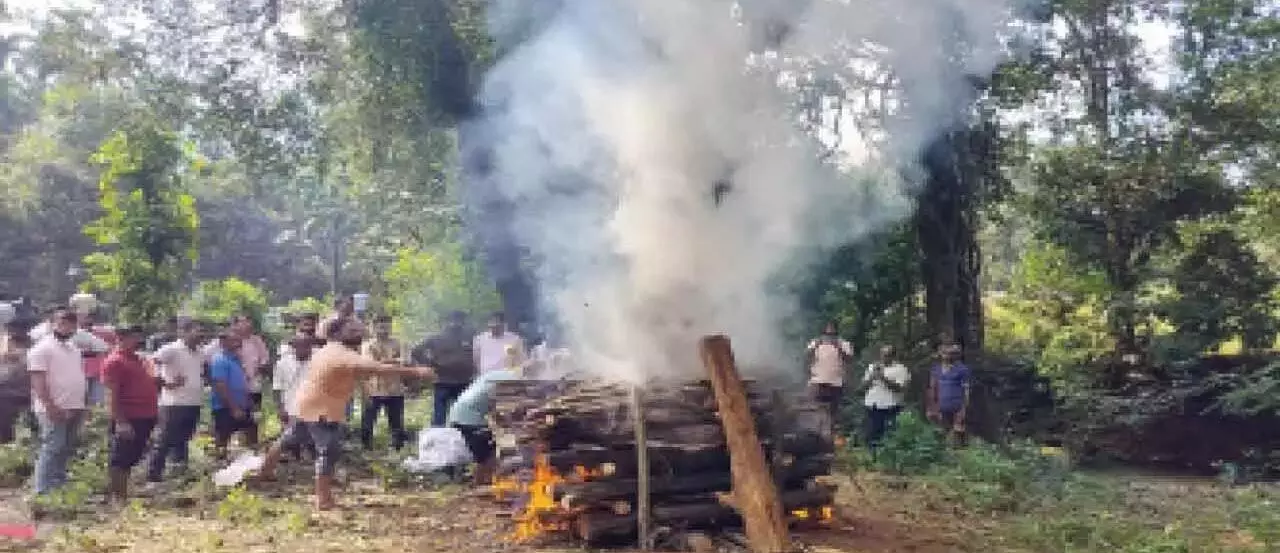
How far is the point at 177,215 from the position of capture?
45.5 feet

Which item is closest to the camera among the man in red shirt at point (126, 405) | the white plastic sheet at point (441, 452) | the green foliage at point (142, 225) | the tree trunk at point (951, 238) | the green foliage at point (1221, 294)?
the man in red shirt at point (126, 405)

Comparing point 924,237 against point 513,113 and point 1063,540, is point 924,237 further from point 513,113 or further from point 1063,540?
point 1063,540

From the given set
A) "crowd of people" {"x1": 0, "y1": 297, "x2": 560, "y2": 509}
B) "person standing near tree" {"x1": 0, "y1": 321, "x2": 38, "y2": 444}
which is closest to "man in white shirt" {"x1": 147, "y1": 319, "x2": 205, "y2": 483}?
"crowd of people" {"x1": 0, "y1": 297, "x2": 560, "y2": 509}

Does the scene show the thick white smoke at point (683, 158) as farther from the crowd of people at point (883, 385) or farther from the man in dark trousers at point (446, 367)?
the man in dark trousers at point (446, 367)

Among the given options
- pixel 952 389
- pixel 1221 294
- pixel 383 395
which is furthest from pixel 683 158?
pixel 1221 294

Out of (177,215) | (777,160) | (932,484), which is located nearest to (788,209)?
(777,160)

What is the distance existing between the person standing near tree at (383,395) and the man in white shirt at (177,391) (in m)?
1.68

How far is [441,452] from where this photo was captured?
371 inches

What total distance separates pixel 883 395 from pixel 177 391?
7.03 metres

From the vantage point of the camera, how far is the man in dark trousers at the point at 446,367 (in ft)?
36.9

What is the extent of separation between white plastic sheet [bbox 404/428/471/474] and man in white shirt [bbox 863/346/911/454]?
4.59 meters

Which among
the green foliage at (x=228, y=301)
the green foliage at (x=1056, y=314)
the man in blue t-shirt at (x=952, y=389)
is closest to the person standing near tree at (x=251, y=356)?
the green foliage at (x=228, y=301)

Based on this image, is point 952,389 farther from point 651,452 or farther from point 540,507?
point 540,507

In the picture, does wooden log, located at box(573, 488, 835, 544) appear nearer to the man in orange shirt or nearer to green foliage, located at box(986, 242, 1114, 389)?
the man in orange shirt
